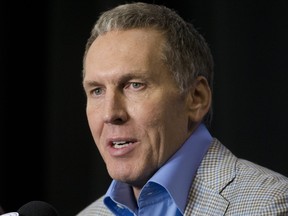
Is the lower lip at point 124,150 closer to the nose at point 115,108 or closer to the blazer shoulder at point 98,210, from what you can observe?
the nose at point 115,108

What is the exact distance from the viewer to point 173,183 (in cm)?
175

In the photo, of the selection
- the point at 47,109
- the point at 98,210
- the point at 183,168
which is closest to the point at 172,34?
the point at 183,168

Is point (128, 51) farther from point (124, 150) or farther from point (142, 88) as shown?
point (124, 150)

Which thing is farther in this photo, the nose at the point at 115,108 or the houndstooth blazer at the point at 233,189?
the nose at the point at 115,108

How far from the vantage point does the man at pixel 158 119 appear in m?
1.74

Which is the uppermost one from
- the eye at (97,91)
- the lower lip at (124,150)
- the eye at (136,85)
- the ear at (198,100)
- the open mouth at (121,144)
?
the eye at (136,85)

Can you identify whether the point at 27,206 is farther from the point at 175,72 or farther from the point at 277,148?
the point at 277,148

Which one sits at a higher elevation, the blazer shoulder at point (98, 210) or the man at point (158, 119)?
the man at point (158, 119)

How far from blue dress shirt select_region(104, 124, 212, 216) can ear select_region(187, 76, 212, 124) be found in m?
0.04

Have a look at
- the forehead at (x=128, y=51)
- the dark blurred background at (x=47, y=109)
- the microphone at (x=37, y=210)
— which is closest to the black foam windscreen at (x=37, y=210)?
the microphone at (x=37, y=210)

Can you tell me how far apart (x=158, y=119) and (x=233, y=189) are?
24 cm

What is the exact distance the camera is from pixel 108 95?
1763 mm

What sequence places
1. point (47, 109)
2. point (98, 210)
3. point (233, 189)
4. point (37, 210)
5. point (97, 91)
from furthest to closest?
point (47, 109) → point (98, 210) → point (97, 91) → point (233, 189) → point (37, 210)

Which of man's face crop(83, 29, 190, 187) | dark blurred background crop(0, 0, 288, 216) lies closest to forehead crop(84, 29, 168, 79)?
man's face crop(83, 29, 190, 187)
